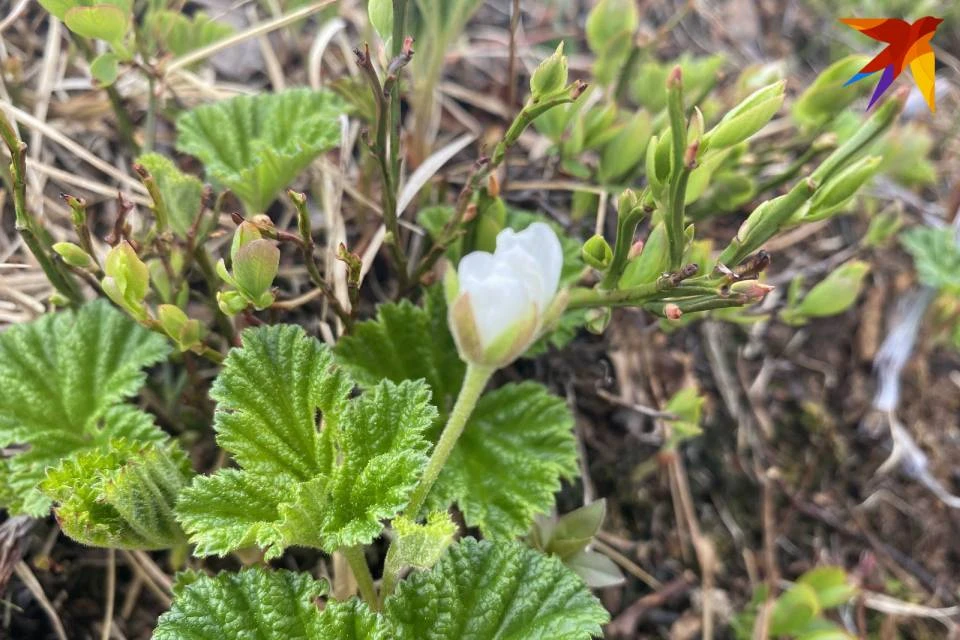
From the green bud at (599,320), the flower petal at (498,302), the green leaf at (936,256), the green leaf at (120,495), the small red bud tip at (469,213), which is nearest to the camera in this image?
the flower petal at (498,302)

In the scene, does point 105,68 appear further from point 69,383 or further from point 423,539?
point 423,539

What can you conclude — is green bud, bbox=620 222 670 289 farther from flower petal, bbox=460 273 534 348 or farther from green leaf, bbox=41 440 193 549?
green leaf, bbox=41 440 193 549

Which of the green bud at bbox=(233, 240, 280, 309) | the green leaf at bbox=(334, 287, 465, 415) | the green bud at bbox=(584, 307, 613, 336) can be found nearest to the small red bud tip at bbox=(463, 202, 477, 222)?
the green leaf at bbox=(334, 287, 465, 415)

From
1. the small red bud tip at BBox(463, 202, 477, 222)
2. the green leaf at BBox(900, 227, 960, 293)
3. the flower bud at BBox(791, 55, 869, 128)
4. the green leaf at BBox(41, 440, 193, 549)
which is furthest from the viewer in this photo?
the green leaf at BBox(900, 227, 960, 293)

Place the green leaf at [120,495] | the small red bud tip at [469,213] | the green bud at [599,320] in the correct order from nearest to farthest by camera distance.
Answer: the green leaf at [120,495], the green bud at [599,320], the small red bud tip at [469,213]

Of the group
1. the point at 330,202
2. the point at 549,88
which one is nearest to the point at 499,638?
the point at 549,88

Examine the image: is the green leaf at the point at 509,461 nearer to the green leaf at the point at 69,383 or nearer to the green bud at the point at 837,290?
the green leaf at the point at 69,383

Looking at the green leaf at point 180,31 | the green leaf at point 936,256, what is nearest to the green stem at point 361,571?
the green leaf at point 180,31
